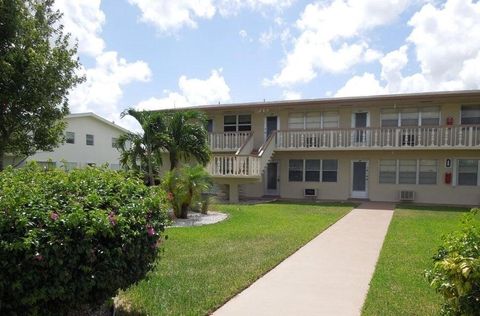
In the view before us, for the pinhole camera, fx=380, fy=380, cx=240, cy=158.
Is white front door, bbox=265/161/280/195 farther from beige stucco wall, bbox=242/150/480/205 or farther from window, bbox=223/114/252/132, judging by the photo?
window, bbox=223/114/252/132

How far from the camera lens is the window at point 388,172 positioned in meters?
19.5

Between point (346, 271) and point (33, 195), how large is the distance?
5110 mm

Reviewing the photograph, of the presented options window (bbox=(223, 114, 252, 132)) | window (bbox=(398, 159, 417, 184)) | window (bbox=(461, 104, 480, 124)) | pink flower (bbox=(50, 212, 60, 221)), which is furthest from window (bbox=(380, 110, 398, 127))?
pink flower (bbox=(50, 212, 60, 221))

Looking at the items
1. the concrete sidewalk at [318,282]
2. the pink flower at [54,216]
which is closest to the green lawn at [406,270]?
the concrete sidewalk at [318,282]

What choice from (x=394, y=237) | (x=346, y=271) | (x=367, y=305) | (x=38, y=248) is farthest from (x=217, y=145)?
(x=38, y=248)

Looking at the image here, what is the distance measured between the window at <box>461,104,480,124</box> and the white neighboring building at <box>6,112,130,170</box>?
21.4m

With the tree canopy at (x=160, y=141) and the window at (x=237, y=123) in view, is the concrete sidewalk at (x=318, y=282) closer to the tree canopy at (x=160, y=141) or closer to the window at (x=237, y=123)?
the tree canopy at (x=160, y=141)

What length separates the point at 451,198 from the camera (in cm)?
1848

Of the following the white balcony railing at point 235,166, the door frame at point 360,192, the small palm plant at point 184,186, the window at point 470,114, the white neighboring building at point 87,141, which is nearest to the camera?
the small palm plant at point 184,186

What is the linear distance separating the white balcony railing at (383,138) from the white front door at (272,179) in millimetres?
1967

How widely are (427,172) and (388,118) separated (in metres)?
3.29

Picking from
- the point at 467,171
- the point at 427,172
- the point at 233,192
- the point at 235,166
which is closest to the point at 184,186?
the point at 235,166

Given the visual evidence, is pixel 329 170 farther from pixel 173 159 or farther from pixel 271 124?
pixel 173 159

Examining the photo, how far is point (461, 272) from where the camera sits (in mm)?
3160
